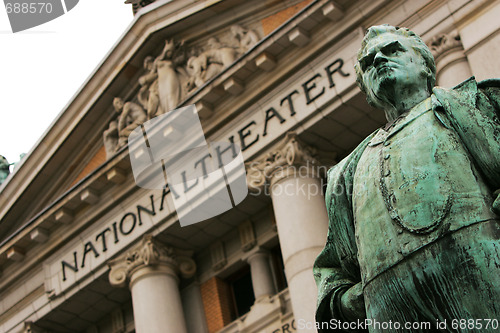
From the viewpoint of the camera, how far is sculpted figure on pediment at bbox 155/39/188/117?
18.8 metres

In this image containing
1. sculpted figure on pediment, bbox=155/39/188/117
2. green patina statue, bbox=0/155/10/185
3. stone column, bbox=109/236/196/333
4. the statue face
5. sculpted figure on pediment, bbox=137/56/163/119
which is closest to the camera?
the statue face

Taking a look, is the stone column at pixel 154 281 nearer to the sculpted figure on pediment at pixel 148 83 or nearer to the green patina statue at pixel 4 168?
the sculpted figure on pediment at pixel 148 83

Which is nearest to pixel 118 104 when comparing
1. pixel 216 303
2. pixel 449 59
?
pixel 216 303

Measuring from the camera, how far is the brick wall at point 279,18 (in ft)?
58.1

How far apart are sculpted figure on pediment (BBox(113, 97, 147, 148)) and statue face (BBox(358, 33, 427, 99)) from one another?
14792 millimetres

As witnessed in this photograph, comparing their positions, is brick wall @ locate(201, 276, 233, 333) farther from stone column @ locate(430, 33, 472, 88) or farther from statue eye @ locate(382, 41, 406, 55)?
statue eye @ locate(382, 41, 406, 55)

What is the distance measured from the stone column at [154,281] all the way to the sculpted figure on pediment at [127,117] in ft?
8.24

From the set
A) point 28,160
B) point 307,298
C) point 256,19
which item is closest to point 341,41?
point 256,19

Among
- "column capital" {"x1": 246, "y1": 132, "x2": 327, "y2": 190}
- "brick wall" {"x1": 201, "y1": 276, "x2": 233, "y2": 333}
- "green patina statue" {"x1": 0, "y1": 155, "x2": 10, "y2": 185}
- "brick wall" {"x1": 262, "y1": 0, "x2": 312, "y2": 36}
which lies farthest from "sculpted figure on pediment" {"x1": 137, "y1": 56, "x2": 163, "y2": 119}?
"green patina statue" {"x1": 0, "y1": 155, "x2": 10, "y2": 185}

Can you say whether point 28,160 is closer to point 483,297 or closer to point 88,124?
point 88,124

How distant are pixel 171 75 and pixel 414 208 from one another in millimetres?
15537

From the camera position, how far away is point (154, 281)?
17781mm

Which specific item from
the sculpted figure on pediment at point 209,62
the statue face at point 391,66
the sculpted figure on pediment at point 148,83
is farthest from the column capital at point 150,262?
the statue face at point 391,66

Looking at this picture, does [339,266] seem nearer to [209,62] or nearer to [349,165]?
[349,165]
